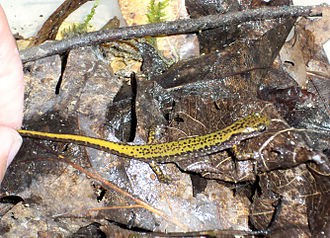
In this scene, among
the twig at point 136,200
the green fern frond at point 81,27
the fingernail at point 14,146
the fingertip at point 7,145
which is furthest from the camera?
the green fern frond at point 81,27

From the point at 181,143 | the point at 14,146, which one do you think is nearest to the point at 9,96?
the point at 14,146

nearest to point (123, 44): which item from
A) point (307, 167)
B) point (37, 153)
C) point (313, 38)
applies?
point (37, 153)

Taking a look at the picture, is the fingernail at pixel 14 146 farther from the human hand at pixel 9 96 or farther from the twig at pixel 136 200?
the twig at pixel 136 200

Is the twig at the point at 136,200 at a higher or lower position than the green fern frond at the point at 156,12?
lower

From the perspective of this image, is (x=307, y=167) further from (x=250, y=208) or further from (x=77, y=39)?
(x=77, y=39)

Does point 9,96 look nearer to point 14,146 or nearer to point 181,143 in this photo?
point 14,146

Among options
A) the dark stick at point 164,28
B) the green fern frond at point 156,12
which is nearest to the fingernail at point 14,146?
the dark stick at point 164,28

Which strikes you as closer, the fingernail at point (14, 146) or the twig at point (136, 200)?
the fingernail at point (14, 146)

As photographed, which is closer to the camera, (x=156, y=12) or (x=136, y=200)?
(x=136, y=200)
